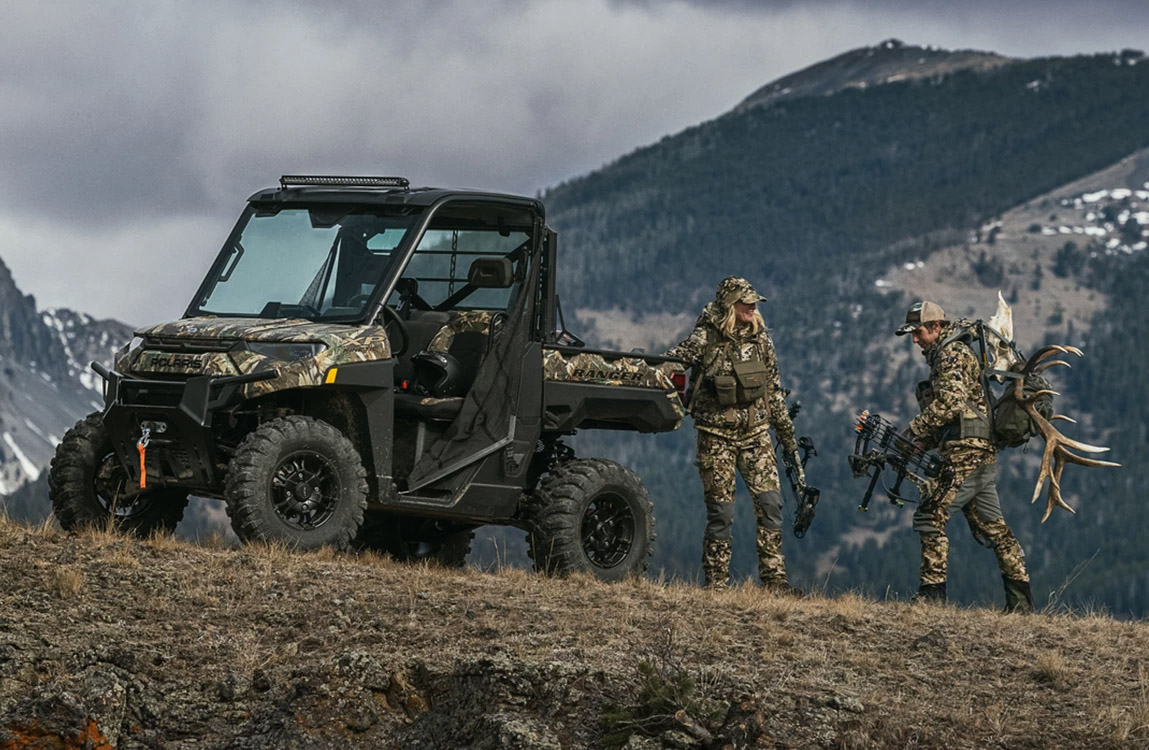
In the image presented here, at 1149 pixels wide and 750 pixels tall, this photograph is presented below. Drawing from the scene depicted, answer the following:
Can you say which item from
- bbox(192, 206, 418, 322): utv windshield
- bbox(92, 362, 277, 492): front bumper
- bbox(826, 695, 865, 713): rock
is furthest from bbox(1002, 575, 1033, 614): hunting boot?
bbox(92, 362, 277, 492): front bumper

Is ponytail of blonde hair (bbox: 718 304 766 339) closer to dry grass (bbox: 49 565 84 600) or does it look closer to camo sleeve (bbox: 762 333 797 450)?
camo sleeve (bbox: 762 333 797 450)

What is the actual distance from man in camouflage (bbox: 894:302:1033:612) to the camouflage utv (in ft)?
6.86

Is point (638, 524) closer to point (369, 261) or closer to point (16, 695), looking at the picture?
point (369, 261)

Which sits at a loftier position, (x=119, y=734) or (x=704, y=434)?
(x=704, y=434)

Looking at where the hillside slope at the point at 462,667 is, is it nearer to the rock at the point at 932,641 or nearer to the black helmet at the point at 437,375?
the rock at the point at 932,641

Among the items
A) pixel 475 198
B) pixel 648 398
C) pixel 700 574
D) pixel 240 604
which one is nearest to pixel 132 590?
pixel 240 604

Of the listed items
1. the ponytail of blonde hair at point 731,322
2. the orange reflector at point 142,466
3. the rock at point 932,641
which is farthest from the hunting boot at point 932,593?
the orange reflector at point 142,466

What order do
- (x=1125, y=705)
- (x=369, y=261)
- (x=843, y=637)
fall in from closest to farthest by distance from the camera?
1. (x=1125, y=705)
2. (x=843, y=637)
3. (x=369, y=261)

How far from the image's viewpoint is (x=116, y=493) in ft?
36.4

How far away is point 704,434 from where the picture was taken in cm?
1287

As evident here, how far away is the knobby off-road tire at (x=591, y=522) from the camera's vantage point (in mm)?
11602

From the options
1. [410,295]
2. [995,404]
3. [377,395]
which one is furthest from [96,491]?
[995,404]

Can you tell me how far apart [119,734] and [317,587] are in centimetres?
212

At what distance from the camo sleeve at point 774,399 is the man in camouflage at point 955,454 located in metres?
0.97
